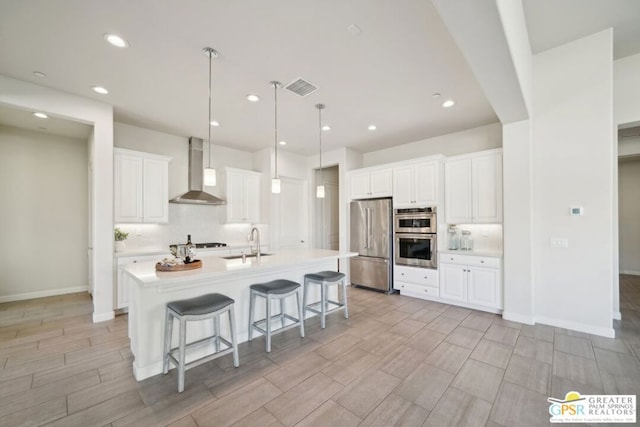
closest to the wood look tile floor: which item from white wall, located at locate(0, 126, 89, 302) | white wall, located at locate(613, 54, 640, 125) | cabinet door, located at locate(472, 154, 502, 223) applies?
white wall, located at locate(0, 126, 89, 302)

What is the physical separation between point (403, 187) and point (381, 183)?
48cm

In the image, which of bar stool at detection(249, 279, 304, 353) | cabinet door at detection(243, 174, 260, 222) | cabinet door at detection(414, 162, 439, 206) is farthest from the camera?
cabinet door at detection(243, 174, 260, 222)

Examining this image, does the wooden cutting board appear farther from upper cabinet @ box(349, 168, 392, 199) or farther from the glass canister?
the glass canister

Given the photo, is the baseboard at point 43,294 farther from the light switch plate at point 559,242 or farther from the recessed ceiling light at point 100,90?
the light switch plate at point 559,242

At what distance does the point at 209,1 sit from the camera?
2027mm

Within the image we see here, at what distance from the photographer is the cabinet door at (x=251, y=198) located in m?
5.78

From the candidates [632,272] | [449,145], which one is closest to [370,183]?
[449,145]

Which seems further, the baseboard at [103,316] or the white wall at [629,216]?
the white wall at [629,216]

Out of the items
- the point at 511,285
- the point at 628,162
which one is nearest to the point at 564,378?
the point at 511,285

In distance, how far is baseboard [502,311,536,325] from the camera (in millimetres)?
3506

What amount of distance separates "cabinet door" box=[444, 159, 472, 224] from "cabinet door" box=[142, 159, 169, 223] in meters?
4.86

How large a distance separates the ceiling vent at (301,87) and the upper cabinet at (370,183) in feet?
8.05

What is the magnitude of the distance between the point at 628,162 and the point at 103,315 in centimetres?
1098

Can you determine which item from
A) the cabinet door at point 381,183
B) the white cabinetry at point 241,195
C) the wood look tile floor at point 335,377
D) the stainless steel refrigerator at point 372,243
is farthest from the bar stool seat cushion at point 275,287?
the cabinet door at point 381,183
